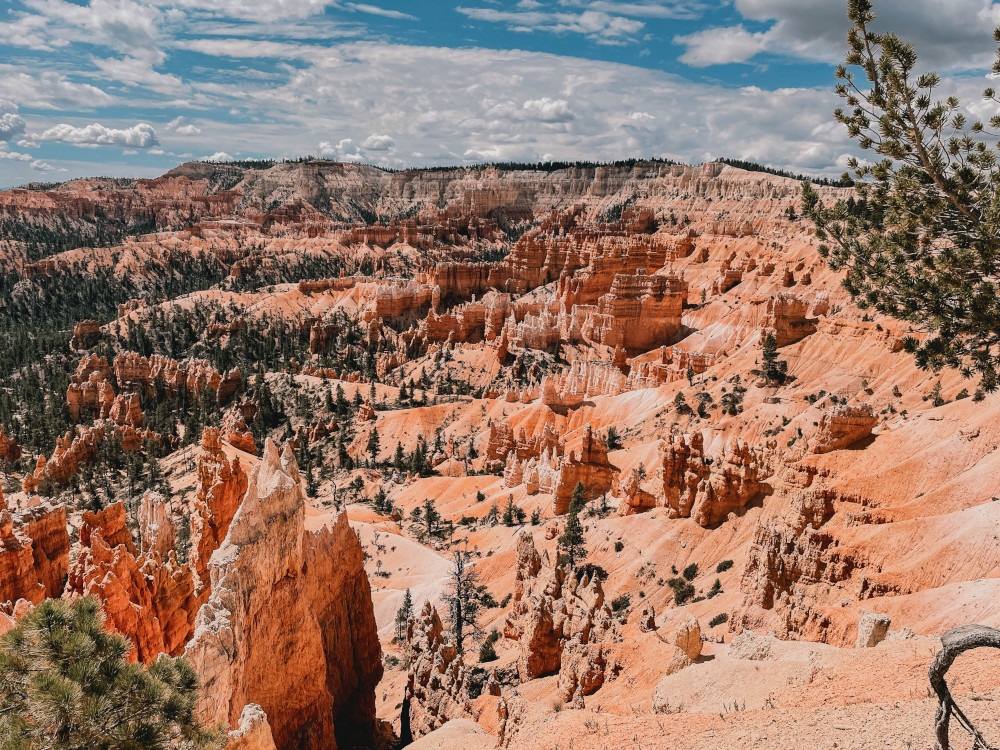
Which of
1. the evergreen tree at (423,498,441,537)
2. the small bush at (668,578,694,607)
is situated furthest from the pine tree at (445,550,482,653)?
the evergreen tree at (423,498,441,537)

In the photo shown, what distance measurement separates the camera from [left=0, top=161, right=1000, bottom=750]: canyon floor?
12961mm

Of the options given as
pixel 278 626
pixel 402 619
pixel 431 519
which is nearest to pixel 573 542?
pixel 402 619

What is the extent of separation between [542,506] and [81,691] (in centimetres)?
3340

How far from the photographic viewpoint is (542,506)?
39.2m

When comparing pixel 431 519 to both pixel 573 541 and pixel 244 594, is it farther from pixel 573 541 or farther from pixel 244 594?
pixel 244 594

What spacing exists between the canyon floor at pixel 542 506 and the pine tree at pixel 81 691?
9.20 ft

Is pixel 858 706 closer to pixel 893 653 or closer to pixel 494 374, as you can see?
pixel 893 653

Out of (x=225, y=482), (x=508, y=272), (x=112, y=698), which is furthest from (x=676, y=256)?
(x=112, y=698)

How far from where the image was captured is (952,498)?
823 inches

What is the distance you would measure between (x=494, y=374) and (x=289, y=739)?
6268cm

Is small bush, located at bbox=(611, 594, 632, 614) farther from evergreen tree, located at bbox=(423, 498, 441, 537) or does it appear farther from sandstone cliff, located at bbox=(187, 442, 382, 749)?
evergreen tree, located at bbox=(423, 498, 441, 537)

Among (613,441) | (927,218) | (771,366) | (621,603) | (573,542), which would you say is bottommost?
(621,603)

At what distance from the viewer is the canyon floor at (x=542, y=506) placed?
12961 millimetres

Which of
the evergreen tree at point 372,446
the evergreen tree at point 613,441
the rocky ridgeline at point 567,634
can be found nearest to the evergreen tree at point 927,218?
the rocky ridgeline at point 567,634
